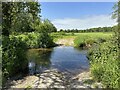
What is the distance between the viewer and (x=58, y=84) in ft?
28.4

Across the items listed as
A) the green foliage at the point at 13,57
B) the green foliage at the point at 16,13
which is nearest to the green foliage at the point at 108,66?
the green foliage at the point at 13,57

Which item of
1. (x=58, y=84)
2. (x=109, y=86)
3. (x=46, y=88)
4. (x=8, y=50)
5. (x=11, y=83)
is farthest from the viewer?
(x=8, y=50)

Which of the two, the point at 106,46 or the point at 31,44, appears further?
the point at 31,44

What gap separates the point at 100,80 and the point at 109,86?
0.93 m

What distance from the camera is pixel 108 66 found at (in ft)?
25.6

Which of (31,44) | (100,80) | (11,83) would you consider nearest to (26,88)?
(11,83)

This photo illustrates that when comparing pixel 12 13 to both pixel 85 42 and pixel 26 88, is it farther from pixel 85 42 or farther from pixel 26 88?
pixel 85 42

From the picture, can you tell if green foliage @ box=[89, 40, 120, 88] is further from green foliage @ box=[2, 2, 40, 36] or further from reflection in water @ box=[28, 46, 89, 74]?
green foliage @ box=[2, 2, 40, 36]

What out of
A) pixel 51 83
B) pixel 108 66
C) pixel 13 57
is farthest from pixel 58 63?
pixel 108 66

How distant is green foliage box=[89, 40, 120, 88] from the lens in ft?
23.7

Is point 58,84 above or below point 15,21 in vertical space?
below

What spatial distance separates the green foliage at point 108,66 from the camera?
7.21 meters

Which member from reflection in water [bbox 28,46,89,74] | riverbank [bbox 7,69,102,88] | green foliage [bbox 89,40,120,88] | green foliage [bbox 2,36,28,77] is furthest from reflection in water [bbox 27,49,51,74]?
green foliage [bbox 89,40,120,88]

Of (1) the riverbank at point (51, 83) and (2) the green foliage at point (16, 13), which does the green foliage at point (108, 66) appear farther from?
(2) the green foliage at point (16, 13)
